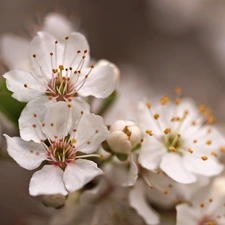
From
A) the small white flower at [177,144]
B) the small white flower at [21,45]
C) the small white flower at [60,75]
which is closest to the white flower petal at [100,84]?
the small white flower at [60,75]

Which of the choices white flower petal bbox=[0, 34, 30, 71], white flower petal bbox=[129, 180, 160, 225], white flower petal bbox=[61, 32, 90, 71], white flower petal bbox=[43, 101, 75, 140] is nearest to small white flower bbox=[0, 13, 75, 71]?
white flower petal bbox=[0, 34, 30, 71]

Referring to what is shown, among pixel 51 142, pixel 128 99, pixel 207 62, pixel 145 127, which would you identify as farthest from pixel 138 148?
pixel 207 62

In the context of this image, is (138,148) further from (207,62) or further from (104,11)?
(104,11)

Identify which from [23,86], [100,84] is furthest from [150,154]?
[23,86]

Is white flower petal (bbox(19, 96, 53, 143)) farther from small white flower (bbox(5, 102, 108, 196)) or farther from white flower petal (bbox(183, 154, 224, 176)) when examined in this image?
white flower petal (bbox(183, 154, 224, 176))

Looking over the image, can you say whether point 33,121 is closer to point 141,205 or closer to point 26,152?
point 26,152

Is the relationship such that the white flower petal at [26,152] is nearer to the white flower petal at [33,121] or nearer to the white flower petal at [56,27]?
the white flower petal at [33,121]
